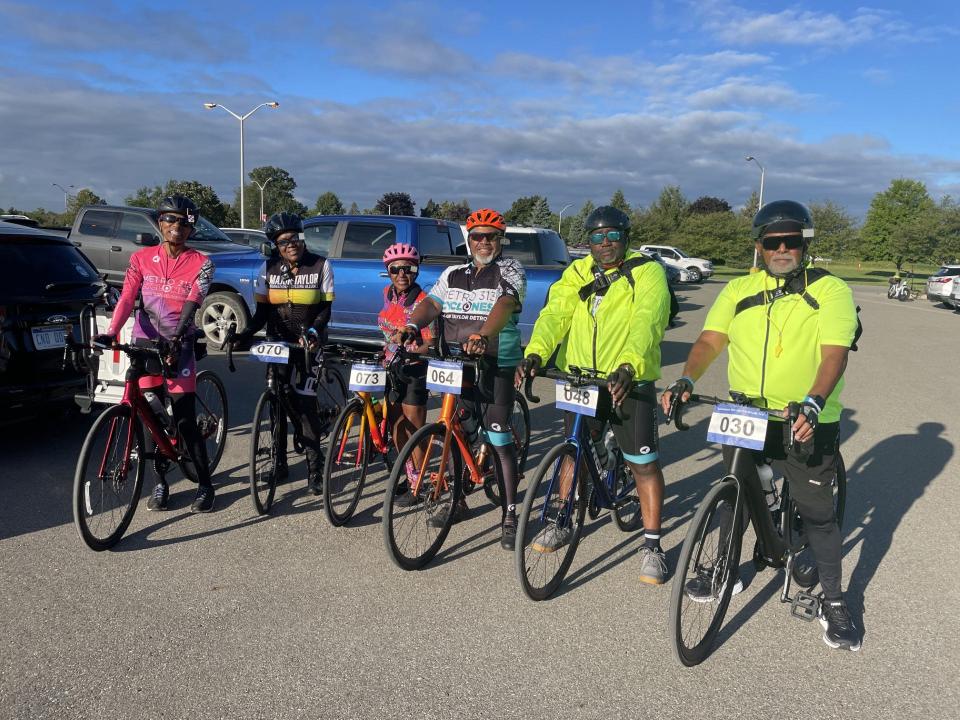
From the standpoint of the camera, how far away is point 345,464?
4539 mm

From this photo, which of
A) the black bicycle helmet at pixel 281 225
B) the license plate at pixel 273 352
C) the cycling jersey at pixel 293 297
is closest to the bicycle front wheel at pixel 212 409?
the cycling jersey at pixel 293 297

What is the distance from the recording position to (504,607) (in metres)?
3.67

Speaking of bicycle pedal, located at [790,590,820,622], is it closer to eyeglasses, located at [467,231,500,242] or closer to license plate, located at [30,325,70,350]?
eyeglasses, located at [467,231,500,242]

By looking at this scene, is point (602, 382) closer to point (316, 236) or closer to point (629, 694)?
point (629, 694)

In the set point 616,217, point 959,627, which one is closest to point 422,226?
point 616,217

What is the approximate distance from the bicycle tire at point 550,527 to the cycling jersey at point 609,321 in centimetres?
54

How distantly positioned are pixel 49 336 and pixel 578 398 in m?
4.21

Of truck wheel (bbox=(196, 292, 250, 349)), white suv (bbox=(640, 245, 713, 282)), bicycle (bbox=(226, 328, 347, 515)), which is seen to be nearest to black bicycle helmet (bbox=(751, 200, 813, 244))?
bicycle (bbox=(226, 328, 347, 515))

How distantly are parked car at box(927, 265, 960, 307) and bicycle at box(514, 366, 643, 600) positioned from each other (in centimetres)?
2702

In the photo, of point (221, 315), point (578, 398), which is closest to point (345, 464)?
point (578, 398)

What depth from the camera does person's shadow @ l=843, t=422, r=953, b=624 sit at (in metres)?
4.47

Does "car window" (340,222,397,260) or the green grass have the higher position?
"car window" (340,222,397,260)

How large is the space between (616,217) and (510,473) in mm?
1606

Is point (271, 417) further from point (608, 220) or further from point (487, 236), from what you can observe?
point (608, 220)
